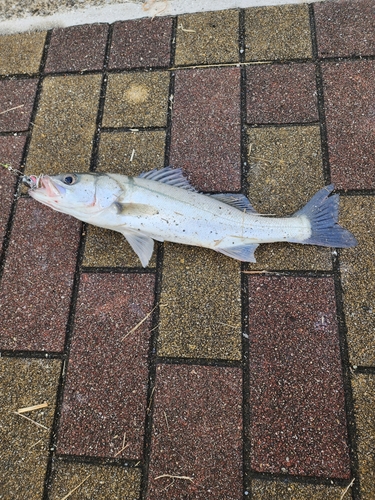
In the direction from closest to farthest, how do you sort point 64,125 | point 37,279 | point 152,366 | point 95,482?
point 95,482 < point 152,366 < point 37,279 < point 64,125

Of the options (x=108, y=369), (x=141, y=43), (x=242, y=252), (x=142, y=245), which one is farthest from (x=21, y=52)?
(x=108, y=369)

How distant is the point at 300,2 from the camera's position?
4133 millimetres

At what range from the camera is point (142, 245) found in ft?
10.9

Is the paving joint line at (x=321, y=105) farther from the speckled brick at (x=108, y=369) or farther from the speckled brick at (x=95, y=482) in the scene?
the speckled brick at (x=95, y=482)

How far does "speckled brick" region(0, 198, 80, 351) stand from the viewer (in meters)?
3.37

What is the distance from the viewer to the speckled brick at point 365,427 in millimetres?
2834

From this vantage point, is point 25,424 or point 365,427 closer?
point 365,427

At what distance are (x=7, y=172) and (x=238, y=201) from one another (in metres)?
2.19

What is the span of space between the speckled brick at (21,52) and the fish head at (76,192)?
1689 millimetres

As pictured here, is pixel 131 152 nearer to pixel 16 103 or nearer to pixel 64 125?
pixel 64 125

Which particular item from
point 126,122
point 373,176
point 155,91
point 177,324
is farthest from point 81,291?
point 373,176

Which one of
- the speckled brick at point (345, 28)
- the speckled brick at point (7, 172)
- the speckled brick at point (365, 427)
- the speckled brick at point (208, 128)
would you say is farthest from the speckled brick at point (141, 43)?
the speckled brick at point (365, 427)

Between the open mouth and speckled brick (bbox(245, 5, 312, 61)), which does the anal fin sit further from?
speckled brick (bbox(245, 5, 312, 61))

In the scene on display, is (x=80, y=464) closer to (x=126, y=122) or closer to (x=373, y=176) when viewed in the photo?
(x=126, y=122)
